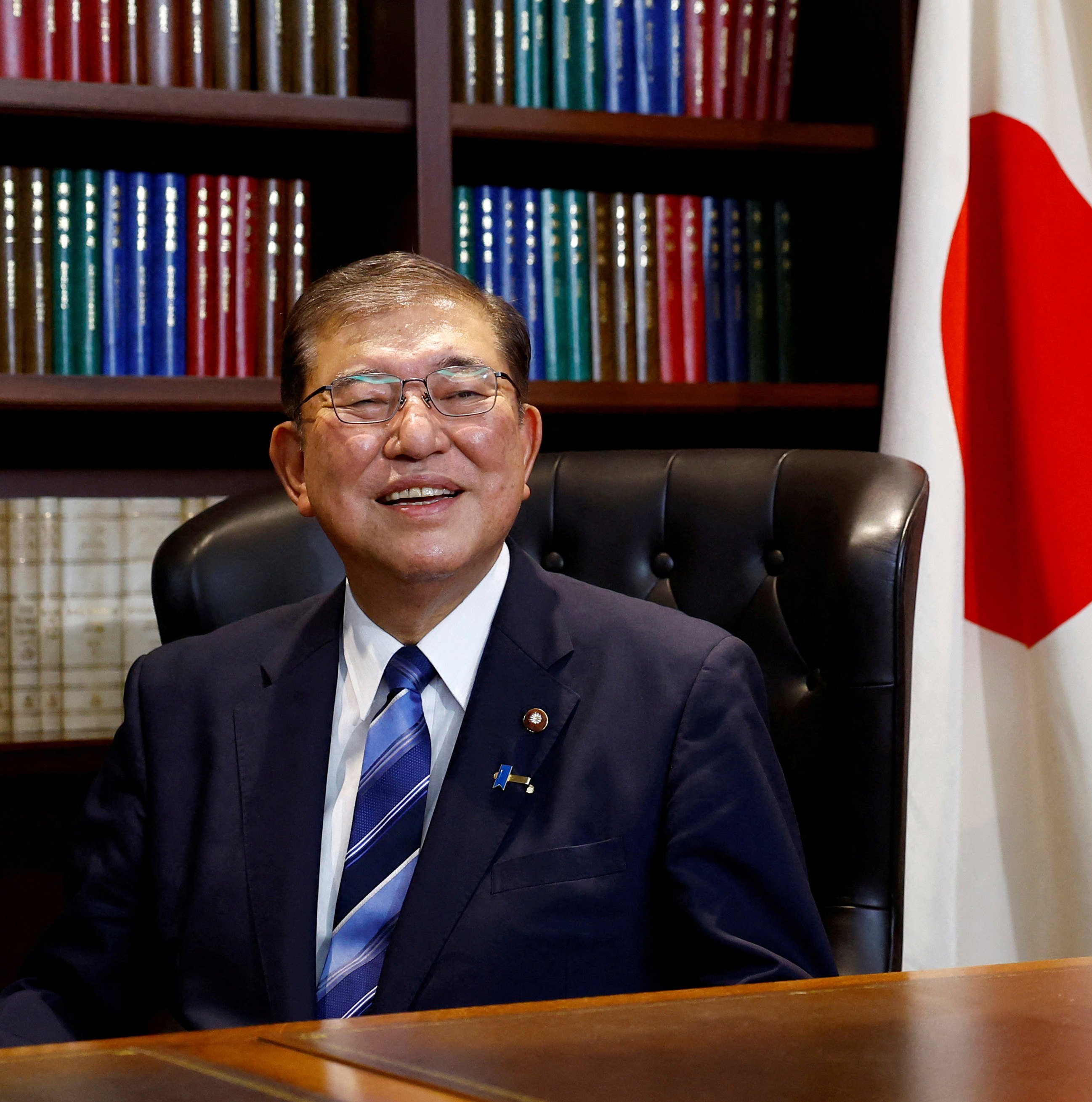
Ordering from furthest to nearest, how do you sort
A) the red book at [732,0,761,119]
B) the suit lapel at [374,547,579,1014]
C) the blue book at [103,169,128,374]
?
the red book at [732,0,761,119] < the blue book at [103,169,128,374] < the suit lapel at [374,547,579,1014]

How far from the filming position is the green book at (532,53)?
7.11 ft

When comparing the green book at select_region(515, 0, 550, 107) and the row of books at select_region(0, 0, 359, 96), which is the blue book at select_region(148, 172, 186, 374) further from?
the green book at select_region(515, 0, 550, 107)

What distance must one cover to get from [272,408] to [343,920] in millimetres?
1115

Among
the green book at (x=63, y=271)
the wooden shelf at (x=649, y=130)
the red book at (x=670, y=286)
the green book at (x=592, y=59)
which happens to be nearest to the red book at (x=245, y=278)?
the green book at (x=63, y=271)

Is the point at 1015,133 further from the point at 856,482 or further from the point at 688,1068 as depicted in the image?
the point at 688,1068

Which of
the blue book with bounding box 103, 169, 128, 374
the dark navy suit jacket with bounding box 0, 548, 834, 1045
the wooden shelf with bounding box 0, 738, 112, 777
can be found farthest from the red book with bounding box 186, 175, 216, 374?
the dark navy suit jacket with bounding box 0, 548, 834, 1045

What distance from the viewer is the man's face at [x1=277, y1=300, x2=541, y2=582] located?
49.3 inches

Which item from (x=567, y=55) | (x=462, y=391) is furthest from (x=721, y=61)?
(x=462, y=391)

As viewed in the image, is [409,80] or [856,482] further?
[409,80]

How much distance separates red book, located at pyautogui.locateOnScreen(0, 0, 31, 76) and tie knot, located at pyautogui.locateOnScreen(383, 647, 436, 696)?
133 cm

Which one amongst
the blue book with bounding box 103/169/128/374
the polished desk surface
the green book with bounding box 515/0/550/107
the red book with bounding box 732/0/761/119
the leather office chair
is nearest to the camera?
the polished desk surface

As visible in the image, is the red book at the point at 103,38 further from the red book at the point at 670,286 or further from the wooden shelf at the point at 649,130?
the red book at the point at 670,286

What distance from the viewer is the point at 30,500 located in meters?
2.17

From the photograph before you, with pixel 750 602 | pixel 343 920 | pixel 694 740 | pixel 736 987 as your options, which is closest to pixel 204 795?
pixel 343 920
